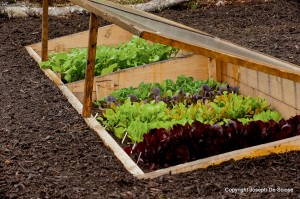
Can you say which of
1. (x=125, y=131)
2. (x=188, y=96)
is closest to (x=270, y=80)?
(x=188, y=96)

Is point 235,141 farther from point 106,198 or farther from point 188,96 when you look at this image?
point 188,96

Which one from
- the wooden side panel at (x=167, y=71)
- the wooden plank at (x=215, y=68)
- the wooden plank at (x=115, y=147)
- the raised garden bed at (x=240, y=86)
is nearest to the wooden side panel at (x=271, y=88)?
the raised garden bed at (x=240, y=86)

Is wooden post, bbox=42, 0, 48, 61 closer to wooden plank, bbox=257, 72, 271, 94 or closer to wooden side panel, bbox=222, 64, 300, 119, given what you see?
wooden side panel, bbox=222, 64, 300, 119

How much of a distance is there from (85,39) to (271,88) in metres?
3.57

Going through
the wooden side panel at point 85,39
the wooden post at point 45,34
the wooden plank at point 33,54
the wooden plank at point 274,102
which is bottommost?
the wooden plank at point 33,54

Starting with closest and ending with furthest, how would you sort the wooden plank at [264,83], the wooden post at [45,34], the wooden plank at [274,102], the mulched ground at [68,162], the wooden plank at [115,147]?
the mulched ground at [68,162]
the wooden plank at [115,147]
the wooden plank at [274,102]
the wooden plank at [264,83]
the wooden post at [45,34]

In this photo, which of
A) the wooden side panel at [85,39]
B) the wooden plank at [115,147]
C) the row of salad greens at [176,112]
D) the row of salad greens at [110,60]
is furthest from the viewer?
the wooden side panel at [85,39]

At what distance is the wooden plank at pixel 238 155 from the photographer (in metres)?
4.47

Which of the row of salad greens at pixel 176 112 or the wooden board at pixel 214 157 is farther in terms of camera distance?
the row of salad greens at pixel 176 112

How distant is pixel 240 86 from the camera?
6.46 meters

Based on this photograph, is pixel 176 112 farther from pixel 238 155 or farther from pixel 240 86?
pixel 238 155

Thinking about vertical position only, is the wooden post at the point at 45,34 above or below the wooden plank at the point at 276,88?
below

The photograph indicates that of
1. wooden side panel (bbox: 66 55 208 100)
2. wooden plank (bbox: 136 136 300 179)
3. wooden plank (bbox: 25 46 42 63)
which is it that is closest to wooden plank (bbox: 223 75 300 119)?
wooden side panel (bbox: 66 55 208 100)

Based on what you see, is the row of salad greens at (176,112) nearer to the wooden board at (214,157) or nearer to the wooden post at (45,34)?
the wooden board at (214,157)
